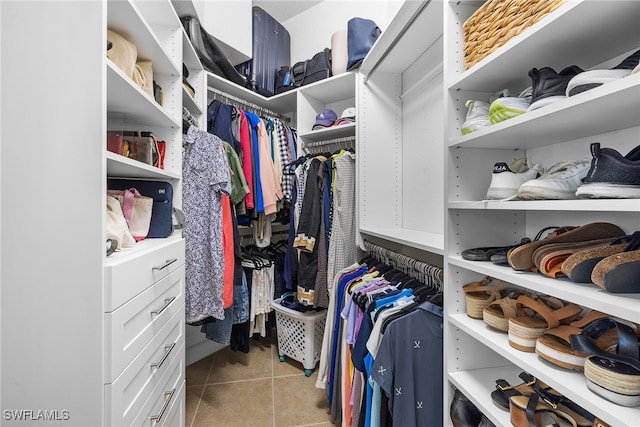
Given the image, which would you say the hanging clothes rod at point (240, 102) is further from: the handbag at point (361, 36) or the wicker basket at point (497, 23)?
the wicker basket at point (497, 23)

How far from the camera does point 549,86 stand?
0.63 metres

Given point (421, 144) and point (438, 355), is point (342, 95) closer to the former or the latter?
point (421, 144)

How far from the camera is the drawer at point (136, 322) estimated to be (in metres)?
0.68

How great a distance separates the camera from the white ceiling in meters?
2.34

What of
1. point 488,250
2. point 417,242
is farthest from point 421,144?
point 488,250

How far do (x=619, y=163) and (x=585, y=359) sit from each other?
40 cm

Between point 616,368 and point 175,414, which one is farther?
point 175,414

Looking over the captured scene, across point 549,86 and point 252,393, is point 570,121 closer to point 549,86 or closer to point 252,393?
point 549,86

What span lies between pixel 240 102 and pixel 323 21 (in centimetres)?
103

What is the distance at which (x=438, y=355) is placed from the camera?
0.98m

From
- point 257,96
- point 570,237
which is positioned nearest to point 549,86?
point 570,237

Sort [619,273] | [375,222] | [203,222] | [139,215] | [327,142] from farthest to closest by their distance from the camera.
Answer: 1. [327,142]
2. [375,222]
3. [203,222]
4. [139,215]
5. [619,273]

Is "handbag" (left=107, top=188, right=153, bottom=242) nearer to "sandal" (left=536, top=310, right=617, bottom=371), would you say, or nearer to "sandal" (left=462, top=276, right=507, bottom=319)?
"sandal" (left=462, top=276, right=507, bottom=319)

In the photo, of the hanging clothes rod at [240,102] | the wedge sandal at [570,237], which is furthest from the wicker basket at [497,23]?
the hanging clothes rod at [240,102]
